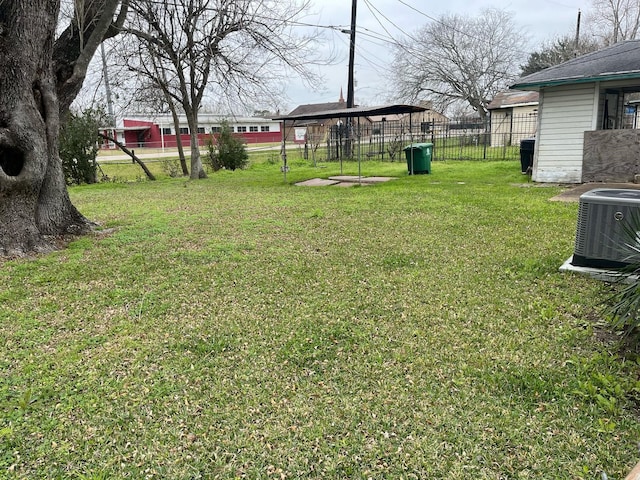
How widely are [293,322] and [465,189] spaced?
25.9 ft

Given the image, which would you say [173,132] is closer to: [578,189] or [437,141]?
[437,141]

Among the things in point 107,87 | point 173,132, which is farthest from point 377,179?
point 173,132

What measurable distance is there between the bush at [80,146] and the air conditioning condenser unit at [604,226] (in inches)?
562

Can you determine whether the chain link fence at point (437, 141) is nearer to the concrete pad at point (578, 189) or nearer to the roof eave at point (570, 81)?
the roof eave at point (570, 81)

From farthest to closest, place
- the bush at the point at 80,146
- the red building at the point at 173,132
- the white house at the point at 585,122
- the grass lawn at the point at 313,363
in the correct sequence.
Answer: the red building at the point at 173,132, the bush at the point at 80,146, the white house at the point at 585,122, the grass lawn at the point at 313,363

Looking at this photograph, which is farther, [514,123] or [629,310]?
[514,123]

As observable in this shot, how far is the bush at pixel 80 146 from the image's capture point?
47.0 feet

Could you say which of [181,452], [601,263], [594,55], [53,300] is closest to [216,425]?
[181,452]

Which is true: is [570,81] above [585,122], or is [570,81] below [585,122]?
above

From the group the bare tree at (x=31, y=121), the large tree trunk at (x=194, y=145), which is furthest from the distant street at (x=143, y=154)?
the bare tree at (x=31, y=121)

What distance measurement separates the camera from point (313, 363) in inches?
115

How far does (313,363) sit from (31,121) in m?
4.88

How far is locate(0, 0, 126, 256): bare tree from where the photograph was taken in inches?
212

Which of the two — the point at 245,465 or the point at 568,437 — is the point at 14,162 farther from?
the point at 568,437
